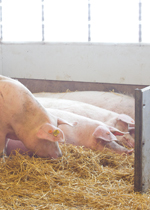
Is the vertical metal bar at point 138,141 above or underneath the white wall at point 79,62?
underneath

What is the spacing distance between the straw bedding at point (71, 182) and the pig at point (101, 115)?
74 centimetres

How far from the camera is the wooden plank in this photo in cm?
271

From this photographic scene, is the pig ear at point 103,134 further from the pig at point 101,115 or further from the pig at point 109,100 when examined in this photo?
the pig at point 109,100

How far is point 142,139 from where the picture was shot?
2.75m

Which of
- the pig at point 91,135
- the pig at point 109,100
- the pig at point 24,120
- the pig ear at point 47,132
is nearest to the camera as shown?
the pig ear at point 47,132

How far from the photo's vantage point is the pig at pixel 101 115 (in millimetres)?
4586

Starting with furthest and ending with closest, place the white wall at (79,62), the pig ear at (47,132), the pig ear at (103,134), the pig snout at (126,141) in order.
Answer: the white wall at (79,62) < the pig snout at (126,141) < the pig ear at (103,134) < the pig ear at (47,132)

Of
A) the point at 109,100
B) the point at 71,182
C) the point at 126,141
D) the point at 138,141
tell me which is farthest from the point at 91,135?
the point at 109,100

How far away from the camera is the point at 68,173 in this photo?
3.27 m

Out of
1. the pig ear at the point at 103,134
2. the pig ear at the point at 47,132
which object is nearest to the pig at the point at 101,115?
the pig ear at the point at 103,134

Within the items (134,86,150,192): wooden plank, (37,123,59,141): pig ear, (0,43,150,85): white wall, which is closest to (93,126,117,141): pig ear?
(37,123,59,141): pig ear
